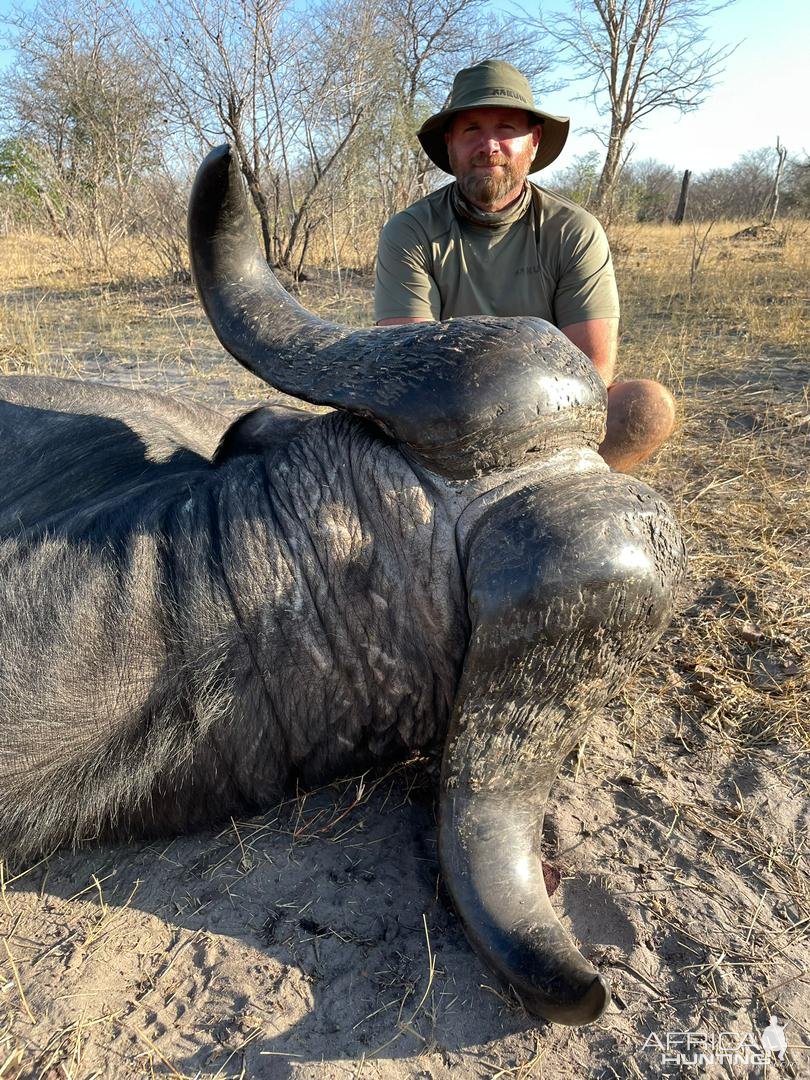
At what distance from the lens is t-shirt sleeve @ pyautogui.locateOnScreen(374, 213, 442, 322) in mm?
4113

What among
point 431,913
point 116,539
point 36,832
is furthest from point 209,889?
point 116,539

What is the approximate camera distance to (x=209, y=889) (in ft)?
6.54

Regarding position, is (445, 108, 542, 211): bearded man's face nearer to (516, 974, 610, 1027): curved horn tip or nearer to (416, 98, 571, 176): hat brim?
(416, 98, 571, 176): hat brim

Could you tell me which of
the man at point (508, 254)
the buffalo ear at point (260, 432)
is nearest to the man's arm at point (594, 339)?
the man at point (508, 254)

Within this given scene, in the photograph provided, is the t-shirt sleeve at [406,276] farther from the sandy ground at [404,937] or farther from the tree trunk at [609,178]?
the tree trunk at [609,178]

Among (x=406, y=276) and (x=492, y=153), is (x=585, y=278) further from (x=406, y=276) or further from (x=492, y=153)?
(x=406, y=276)

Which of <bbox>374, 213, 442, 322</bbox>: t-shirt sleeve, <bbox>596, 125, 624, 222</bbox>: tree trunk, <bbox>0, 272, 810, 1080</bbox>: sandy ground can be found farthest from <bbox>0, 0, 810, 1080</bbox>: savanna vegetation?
<bbox>596, 125, 624, 222</bbox>: tree trunk

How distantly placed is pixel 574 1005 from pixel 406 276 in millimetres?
3583

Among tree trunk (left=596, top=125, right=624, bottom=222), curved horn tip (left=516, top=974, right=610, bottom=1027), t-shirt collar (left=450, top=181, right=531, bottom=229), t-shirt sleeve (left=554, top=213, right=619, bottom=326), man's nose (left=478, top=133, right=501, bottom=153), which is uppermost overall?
tree trunk (left=596, top=125, right=624, bottom=222)

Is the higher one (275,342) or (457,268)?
(457,268)

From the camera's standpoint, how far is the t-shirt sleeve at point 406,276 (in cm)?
411

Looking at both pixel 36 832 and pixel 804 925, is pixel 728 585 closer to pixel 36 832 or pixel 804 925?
pixel 804 925

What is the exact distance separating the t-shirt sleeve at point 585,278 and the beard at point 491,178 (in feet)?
1.34

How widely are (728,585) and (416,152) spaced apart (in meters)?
14.8
